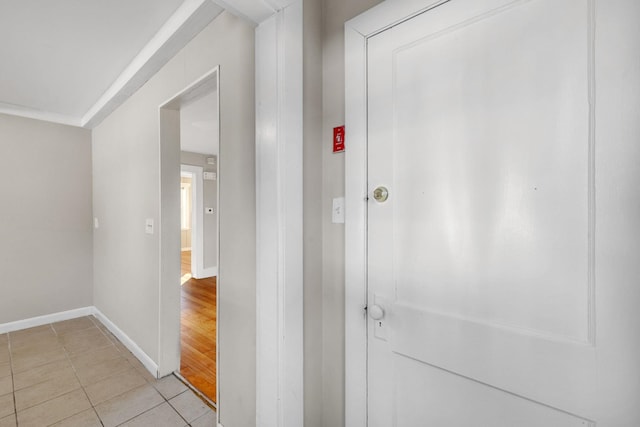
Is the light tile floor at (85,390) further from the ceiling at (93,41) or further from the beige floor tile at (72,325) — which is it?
the ceiling at (93,41)

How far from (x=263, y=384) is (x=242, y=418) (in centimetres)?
44

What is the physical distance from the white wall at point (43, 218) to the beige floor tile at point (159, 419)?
2561 mm

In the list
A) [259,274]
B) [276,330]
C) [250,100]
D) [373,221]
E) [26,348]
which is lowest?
[26,348]

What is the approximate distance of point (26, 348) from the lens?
2604 mm

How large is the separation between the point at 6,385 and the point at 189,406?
1513mm

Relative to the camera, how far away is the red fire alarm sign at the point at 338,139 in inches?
44.2

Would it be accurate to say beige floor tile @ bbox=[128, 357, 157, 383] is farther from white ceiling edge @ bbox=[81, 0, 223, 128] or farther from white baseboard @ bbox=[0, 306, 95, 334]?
white ceiling edge @ bbox=[81, 0, 223, 128]

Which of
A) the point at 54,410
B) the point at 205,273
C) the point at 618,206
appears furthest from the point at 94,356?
the point at 618,206

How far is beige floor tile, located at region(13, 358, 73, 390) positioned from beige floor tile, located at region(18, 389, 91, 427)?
1.23 feet

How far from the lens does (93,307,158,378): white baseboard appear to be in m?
2.17

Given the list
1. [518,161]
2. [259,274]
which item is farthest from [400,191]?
[259,274]

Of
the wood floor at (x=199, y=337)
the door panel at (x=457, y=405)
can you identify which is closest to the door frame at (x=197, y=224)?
the wood floor at (x=199, y=337)

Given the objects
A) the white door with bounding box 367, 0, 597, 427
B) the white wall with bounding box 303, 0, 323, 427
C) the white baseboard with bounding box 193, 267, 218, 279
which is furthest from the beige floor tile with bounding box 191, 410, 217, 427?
the white baseboard with bounding box 193, 267, 218, 279

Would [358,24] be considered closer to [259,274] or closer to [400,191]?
[400,191]
